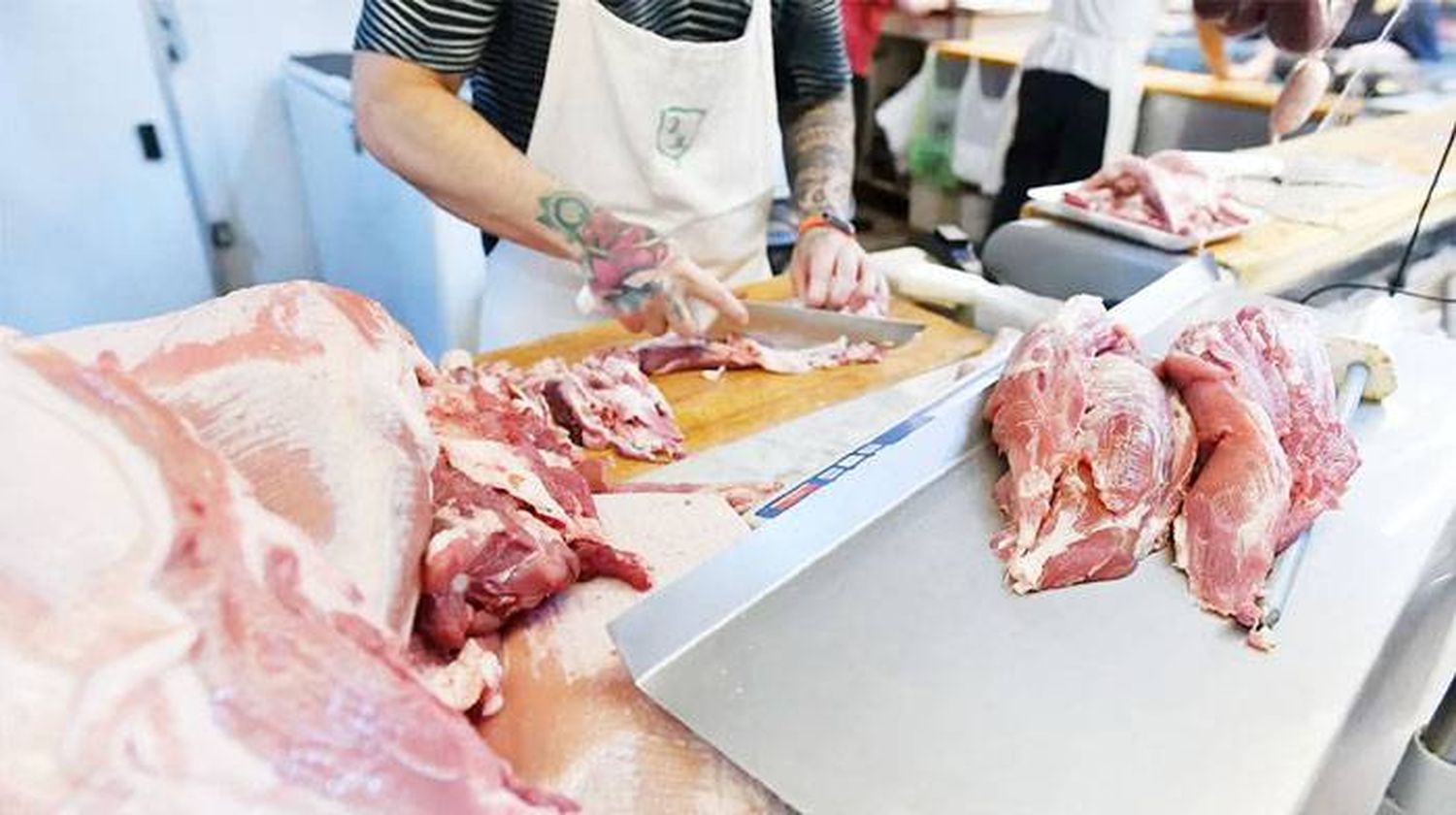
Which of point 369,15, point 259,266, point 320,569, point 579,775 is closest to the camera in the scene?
point 320,569

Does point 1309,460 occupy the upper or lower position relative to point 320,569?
lower

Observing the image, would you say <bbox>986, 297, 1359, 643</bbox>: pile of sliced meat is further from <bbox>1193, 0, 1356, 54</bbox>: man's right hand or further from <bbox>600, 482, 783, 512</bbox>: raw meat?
<bbox>1193, 0, 1356, 54</bbox>: man's right hand

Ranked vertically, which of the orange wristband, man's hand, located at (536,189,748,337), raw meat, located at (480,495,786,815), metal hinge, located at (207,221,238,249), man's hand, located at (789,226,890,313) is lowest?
metal hinge, located at (207,221,238,249)

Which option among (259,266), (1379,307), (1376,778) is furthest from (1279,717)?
(259,266)

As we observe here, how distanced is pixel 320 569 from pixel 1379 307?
2.12 metres

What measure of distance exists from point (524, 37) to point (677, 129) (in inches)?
14.4

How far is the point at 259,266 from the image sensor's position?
4.34 m

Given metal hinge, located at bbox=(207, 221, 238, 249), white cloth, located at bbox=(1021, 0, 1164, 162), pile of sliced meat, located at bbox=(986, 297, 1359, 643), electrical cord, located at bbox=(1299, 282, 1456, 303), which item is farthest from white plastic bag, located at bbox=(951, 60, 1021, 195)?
pile of sliced meat, located at bbox=(986, 297, 1359, 643)

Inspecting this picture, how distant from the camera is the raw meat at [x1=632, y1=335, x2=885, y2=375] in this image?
1.80 meters

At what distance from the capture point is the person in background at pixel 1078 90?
4.11 metres

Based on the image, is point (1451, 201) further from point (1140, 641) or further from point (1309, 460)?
point (1140, 641)

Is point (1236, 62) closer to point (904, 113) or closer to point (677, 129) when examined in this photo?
point (904, 113)

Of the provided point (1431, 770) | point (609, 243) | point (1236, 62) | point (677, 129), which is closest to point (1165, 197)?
point (677, 129)

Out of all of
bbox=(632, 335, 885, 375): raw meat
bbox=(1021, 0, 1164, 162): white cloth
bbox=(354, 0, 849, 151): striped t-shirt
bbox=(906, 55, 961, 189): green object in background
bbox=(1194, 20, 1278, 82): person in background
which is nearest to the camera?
bbox=(354, 0, 849, 151): striped t-shirt
